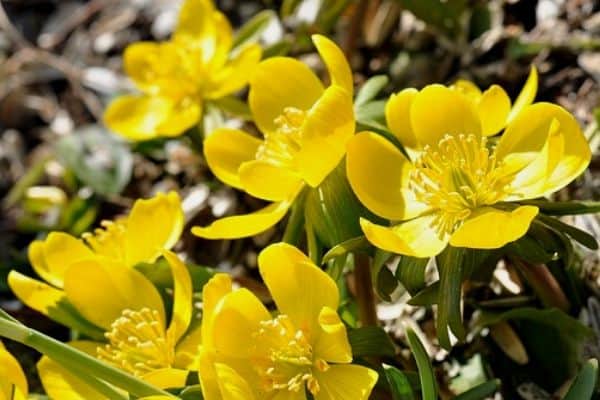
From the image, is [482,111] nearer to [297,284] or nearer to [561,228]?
[561,228]

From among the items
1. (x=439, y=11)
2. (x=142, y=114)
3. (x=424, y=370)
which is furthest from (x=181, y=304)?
(x=439, y=11)

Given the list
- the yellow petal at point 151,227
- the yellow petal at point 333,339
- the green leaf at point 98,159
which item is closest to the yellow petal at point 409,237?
the yellow petal at point 333,339

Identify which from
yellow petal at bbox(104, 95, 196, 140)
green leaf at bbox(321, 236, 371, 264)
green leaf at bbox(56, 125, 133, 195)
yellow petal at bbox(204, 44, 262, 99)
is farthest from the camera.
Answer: green leaf at bbox(56, 125, 133, 195)

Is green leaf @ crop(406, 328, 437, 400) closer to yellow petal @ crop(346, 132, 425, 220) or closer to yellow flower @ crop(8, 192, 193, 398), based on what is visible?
yellow petal @ crop(346, 132, 425, 220)

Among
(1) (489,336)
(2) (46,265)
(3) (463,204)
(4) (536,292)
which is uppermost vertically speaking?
(3) (463,204)

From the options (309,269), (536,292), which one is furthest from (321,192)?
(536,292)

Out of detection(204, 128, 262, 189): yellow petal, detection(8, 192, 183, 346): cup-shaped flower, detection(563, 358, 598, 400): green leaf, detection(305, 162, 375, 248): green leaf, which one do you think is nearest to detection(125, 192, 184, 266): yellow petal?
detection(8, 192, 183, 346): cup-shaped flower

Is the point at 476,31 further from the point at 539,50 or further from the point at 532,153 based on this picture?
the point at 532,153

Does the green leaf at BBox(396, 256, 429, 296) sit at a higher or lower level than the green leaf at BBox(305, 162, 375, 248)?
lower
